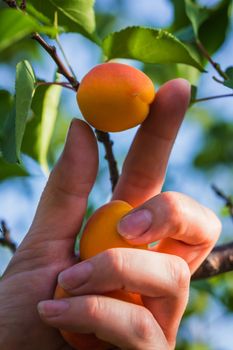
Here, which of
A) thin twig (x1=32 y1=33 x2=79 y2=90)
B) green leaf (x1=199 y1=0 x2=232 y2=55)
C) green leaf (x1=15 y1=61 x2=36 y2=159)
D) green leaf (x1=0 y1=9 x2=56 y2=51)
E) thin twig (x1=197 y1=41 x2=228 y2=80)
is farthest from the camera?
green leaf (x1=199 y1=0 x2=232 y2=55)

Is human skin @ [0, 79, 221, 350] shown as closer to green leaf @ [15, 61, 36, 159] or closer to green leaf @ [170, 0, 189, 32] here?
green leaf @ [15, 61, 36, 159]

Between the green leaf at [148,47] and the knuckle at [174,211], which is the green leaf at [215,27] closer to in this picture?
the green leaf at [148,47]

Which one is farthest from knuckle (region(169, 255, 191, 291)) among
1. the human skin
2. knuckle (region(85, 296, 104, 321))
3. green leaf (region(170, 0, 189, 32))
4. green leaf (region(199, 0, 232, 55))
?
green leaf (region(170, 0, 189, 32))

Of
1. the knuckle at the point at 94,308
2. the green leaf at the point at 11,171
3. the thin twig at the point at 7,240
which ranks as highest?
the knuckle at the point at 94,308

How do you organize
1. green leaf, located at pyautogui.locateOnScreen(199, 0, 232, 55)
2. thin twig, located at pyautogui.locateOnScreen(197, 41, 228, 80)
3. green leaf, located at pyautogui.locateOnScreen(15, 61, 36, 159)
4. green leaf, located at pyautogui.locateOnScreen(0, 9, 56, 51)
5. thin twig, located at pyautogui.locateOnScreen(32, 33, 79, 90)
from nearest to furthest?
green leaf, located at pyautogui.locateOnScreen(0, 9, 56, 51)
green leaf, located at pyautogui.locateOnScreen(15, 61, 36, 159)
thin twig, located at pyautogui.locateOnScreen(32, 33, 79, 90)
thin twig, located at pyautogui.locateOnScreen(197, 41, 228, 80)
green leaf, located at pyautogui.locateOnScreen(199, 0, 232, 55)

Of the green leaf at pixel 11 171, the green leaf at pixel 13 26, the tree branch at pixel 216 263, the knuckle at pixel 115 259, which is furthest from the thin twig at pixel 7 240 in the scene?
the green leaf at pixel 13 26

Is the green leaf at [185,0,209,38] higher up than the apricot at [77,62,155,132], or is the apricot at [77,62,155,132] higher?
the apricot at [77,62,155,132]
